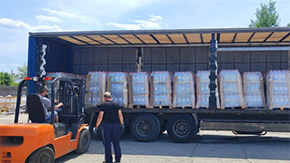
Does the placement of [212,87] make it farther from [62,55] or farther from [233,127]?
[62,55]

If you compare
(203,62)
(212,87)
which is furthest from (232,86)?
(203,62)

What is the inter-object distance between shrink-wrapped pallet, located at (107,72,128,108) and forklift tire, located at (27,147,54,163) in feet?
12.4

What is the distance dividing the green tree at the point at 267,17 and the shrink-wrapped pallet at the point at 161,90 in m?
19.7

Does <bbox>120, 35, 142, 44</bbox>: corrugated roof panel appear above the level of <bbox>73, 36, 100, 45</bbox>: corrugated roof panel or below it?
below

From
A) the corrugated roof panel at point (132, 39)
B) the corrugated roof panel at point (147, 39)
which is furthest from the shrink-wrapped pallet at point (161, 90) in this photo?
the corrugated roof panel at point (132, 39)

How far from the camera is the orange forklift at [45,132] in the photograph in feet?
18.2

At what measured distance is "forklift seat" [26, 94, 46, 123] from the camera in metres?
6.07

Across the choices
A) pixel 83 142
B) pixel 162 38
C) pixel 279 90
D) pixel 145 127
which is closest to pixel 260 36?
pixel 279 90

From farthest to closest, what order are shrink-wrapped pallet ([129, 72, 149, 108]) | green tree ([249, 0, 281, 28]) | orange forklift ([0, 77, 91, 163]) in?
1. green tree ([249, 0, 281, 28])
2. shrink-wrapped pallet ([129, 72, 149, 108])
3. orange forklift ([0, 77, 91, 163])

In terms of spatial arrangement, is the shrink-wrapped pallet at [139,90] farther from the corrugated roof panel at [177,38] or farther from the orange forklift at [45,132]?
the orange forklift at [45,132]

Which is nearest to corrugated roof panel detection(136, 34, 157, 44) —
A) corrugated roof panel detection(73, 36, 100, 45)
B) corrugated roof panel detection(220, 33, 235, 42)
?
corrugated roof panel detection(73, 36, 100, 45)

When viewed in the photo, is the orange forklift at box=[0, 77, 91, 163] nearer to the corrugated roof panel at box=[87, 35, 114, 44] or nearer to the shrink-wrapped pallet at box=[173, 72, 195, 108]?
the corrugated roof panel at box=[87, 35, 114, 44]

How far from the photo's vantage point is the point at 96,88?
9.81 m

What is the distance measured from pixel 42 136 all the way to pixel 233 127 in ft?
19.9
